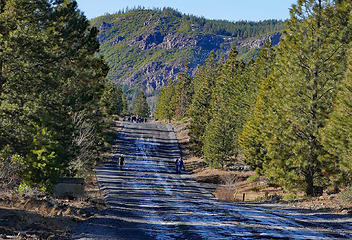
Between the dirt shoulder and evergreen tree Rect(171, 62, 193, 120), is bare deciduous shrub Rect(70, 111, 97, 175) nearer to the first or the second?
the dirt shoulder

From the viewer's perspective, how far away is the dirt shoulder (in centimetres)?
989

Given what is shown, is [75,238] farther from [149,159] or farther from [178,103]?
[178,103]

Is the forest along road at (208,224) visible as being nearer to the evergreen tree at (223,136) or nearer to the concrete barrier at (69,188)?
the concrete barrier at (69,188)

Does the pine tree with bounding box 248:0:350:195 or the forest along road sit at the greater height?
the pine tree with bounding box 248:0:350:195

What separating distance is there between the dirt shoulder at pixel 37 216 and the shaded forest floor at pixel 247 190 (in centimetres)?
1038

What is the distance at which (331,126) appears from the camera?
19625mm

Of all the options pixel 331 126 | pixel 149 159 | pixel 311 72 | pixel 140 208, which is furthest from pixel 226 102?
pixel 140 208

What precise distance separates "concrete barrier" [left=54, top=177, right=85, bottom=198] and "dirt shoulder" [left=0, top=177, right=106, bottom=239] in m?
3.07

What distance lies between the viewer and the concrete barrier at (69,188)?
742 inches

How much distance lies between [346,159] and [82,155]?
16601mm

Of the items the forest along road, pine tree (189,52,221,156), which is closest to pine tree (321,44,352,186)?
the forest along road

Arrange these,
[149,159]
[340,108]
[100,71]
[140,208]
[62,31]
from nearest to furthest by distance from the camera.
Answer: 1. [140,208]
2. [340,108]
3. [62,31]
4. [100,71]
5. [149,159]

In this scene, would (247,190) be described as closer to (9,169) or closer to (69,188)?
(69,188)

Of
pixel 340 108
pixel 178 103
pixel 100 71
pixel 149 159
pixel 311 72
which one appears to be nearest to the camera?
pixel 340 108
